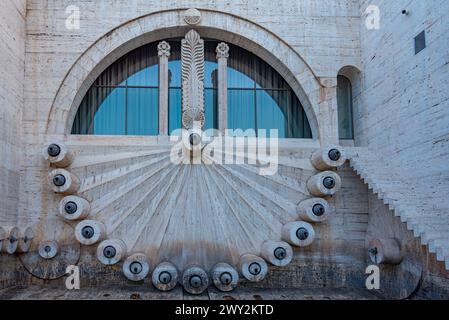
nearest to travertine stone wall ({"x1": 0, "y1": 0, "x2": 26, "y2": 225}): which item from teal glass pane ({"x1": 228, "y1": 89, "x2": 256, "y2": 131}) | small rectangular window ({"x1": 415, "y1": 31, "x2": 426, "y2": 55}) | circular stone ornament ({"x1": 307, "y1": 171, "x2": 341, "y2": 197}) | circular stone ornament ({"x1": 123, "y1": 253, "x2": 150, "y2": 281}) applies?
circular stone ornament ({"x1": 123, "y1": 253, "x2": 150, "y2": 281})

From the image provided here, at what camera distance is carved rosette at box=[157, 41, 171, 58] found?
1216 centimetres

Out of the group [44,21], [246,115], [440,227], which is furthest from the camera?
[246,115]

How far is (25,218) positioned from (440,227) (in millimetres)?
8707

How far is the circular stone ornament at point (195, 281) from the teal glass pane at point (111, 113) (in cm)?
409

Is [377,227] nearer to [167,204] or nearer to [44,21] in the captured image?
[167,204]

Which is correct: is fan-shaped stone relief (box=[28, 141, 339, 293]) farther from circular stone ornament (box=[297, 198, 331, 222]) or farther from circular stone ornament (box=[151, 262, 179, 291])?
circular stone ornament (box=[151, 262, 179, 291])

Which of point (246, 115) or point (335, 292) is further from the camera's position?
point (246, 115)

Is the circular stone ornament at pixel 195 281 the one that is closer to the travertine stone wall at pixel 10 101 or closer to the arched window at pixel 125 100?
the arched window at pixel 125 100

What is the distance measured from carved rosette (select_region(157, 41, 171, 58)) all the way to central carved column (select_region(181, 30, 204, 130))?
38 centimetres

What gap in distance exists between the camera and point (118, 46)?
1181cm

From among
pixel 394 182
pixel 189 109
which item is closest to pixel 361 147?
pixel 394 182

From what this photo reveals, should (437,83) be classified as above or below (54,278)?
above

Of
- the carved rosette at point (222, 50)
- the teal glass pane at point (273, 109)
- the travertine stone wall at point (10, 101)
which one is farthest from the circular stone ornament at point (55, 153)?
the teal glass pane at point (273, 109)

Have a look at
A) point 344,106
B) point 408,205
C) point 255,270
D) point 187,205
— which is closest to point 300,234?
point 255,270
